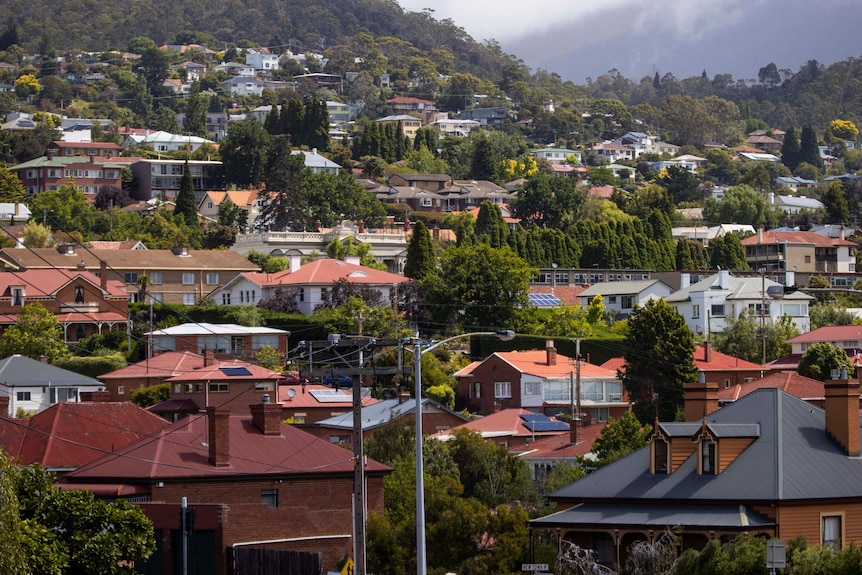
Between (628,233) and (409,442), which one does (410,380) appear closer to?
(409,442)

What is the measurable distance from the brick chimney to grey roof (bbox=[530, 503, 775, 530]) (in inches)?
480

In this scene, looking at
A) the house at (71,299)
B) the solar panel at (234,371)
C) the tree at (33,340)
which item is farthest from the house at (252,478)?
the house at (71,299)

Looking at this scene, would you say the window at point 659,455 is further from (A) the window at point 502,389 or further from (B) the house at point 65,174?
(B) the house at point 65,174

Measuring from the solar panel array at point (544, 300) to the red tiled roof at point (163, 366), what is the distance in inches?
1496

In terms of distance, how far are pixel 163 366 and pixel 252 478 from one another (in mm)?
47462

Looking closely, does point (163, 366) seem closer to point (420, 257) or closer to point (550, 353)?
point (550, 353)

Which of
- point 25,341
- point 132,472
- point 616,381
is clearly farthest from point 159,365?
point 132,472

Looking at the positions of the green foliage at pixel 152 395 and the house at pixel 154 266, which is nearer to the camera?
the green foliage at pixel 152 395

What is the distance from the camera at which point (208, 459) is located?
58.4 metres

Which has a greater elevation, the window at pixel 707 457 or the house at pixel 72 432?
the window at pixel 707 457

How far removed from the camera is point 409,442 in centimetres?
7375

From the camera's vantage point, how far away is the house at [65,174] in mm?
191125

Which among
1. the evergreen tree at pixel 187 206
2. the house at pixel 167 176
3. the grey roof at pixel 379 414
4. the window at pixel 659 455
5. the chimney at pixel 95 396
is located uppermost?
the house at pixel 167 176

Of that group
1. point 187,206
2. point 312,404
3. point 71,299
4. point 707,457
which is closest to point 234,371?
point 312,404
